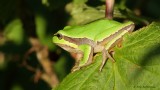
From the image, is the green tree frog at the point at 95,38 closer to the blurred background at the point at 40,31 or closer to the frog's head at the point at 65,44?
the frog's head at the point at 65,44

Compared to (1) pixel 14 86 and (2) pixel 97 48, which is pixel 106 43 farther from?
(1) pixel 14 86

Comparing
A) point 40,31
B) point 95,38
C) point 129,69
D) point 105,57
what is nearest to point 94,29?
point 95,38

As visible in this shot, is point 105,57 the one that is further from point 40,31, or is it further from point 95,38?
point 40,31

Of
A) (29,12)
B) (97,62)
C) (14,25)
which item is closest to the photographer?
(97,62)

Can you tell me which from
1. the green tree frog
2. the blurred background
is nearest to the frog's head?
the green tree frog


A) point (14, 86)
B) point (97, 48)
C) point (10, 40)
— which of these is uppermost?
point (97, 48)

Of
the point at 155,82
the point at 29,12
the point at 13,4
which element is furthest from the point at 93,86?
the point at 13,4

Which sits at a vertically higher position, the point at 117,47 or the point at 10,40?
the point at 117,47
